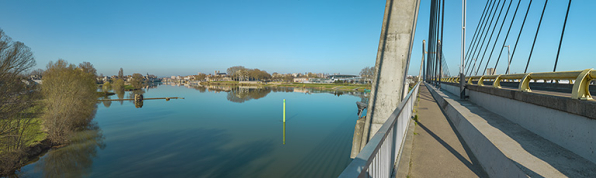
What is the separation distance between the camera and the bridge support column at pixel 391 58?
579 centimetres

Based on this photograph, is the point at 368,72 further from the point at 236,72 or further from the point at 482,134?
the point at 482,134

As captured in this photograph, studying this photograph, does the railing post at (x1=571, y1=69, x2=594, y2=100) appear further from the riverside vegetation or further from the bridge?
the riverside vegetation

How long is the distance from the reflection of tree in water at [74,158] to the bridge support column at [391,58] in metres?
18.5

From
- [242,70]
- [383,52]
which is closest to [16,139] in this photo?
[383,52]

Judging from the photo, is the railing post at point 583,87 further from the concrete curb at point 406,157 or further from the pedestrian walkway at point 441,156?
the concrete curb at point 406,157

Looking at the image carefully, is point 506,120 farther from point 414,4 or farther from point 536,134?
point 414,4

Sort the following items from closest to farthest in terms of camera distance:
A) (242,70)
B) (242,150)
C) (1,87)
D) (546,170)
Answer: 1. (546,170)
2. (1,87)
3. (242,150)
4. (242,70)

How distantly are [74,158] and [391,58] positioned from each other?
23526mm

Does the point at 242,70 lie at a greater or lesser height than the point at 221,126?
greater

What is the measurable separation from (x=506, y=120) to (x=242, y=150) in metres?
17.5

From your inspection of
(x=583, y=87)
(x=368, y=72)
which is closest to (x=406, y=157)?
(x=583, y=87)

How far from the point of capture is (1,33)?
14195mm

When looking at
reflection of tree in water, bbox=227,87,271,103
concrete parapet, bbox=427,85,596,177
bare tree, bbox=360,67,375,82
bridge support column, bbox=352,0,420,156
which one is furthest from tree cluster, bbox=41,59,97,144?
bare tree, bbox=360,67,375,82

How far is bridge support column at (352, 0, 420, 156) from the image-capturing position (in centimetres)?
579
